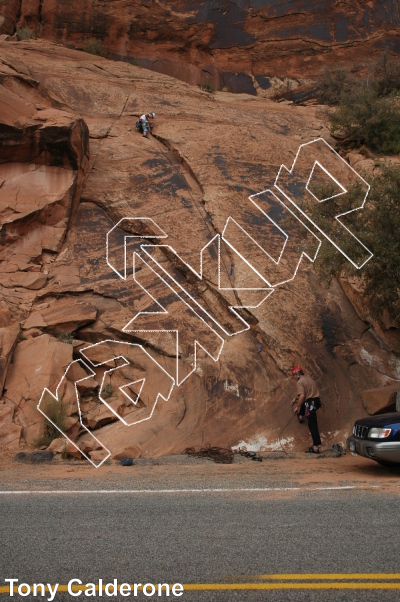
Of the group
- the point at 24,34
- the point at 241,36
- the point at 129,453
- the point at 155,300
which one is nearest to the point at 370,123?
the point at 241,36

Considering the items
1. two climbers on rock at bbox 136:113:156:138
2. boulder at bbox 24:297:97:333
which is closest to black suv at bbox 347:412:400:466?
boulder at bbox 24:297:97:333

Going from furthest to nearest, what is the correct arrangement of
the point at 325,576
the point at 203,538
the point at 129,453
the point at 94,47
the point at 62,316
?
the point at 94,47 → the point at 62,316 → the point at 129,453 → the point at 203,538 → the point at 325,576

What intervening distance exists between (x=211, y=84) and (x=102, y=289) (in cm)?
1832

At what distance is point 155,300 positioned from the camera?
40.9 ft

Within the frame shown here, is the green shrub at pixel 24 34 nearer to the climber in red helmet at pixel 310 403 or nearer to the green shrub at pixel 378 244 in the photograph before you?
the green shrub at pixel 378 244

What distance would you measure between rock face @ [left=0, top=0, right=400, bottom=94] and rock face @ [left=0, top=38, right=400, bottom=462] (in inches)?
434

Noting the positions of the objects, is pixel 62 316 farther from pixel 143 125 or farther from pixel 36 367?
pixel 143 125

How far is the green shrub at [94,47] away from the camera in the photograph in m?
25.1

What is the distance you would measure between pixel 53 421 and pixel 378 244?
7.18 meters

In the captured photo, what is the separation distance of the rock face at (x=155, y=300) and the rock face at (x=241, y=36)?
11.0 meters

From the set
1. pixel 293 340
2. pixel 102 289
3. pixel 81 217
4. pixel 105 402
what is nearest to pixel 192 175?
pixel 81 217

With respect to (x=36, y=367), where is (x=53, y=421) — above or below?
below

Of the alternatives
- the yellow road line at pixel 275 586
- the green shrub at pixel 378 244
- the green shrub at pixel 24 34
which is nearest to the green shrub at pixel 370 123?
the green shrub at pixel 378 244
